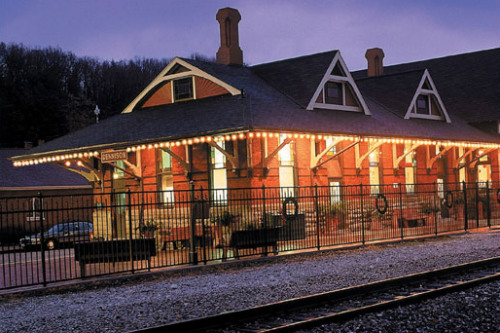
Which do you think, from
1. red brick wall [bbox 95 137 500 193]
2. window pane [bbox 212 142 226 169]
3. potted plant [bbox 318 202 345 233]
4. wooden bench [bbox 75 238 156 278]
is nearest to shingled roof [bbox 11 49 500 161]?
red brick wall [bbox 95 137 500 193]

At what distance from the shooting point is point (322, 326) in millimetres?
9422

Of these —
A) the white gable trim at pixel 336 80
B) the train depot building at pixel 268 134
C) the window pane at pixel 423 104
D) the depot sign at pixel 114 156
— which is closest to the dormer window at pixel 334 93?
the train depot building at pixel 268 134

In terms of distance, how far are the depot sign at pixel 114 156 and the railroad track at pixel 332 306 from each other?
518 inches

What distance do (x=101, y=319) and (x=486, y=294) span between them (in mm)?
6261

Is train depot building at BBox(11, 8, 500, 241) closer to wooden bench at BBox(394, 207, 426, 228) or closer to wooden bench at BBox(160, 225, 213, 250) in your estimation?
wooden bench at BBox(160, 225, 213, 250)

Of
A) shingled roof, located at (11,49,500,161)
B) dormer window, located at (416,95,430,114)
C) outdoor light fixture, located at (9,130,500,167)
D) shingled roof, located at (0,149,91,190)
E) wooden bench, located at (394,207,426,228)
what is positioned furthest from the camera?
shingled roof, located at (0,149,91,190)


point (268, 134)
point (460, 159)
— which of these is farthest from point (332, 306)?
point (460, 159)

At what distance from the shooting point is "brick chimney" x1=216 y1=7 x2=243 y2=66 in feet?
106

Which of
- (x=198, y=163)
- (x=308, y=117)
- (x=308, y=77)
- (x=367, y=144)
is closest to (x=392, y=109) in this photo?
(x=367, y=144)

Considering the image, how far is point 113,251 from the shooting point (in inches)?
631

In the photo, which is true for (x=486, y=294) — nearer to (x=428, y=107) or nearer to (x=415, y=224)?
(x=415, y=224)

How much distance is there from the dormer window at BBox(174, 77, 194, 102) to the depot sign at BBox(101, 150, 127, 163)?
17.1ft

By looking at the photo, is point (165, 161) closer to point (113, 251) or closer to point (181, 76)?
point (181, 76)

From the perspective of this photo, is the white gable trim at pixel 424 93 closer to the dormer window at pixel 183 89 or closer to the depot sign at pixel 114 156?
the dormer window at pixel 183 89
